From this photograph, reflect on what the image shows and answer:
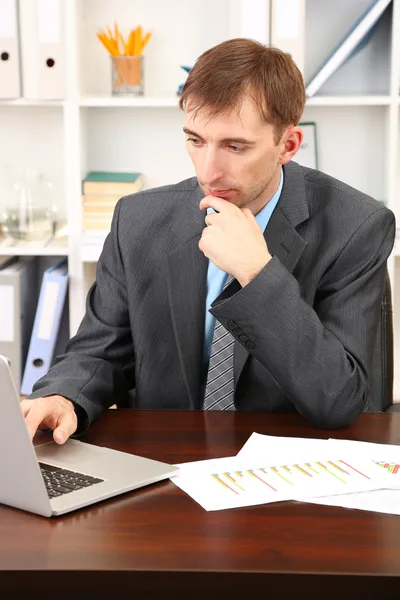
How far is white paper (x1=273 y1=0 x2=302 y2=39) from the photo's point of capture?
2697 mm

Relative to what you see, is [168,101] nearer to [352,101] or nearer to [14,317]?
[352,101]

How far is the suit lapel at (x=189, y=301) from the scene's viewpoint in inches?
63.7

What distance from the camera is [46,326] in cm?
284

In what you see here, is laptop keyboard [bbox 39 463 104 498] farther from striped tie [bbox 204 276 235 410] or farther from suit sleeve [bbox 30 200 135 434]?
striped tie [bbox 204 276 235 410]

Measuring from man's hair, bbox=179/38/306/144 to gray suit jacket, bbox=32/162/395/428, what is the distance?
7.4 inches

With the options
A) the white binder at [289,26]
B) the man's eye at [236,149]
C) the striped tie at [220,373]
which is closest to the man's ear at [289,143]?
the man's eye at [236,149]

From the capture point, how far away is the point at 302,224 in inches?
64.0

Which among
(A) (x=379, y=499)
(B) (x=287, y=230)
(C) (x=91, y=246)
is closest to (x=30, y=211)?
(C) (x=91, y=246)

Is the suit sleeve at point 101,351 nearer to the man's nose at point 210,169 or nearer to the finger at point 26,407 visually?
the finger at point 26,407

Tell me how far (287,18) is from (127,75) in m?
0.56

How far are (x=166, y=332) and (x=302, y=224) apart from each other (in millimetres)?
323

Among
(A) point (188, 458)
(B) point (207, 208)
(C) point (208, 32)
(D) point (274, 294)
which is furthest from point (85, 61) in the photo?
(A) point (188, 458)

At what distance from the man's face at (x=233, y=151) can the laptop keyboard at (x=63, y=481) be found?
57 cm

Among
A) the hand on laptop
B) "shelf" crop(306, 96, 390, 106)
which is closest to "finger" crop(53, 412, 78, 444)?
the hand on laptop
